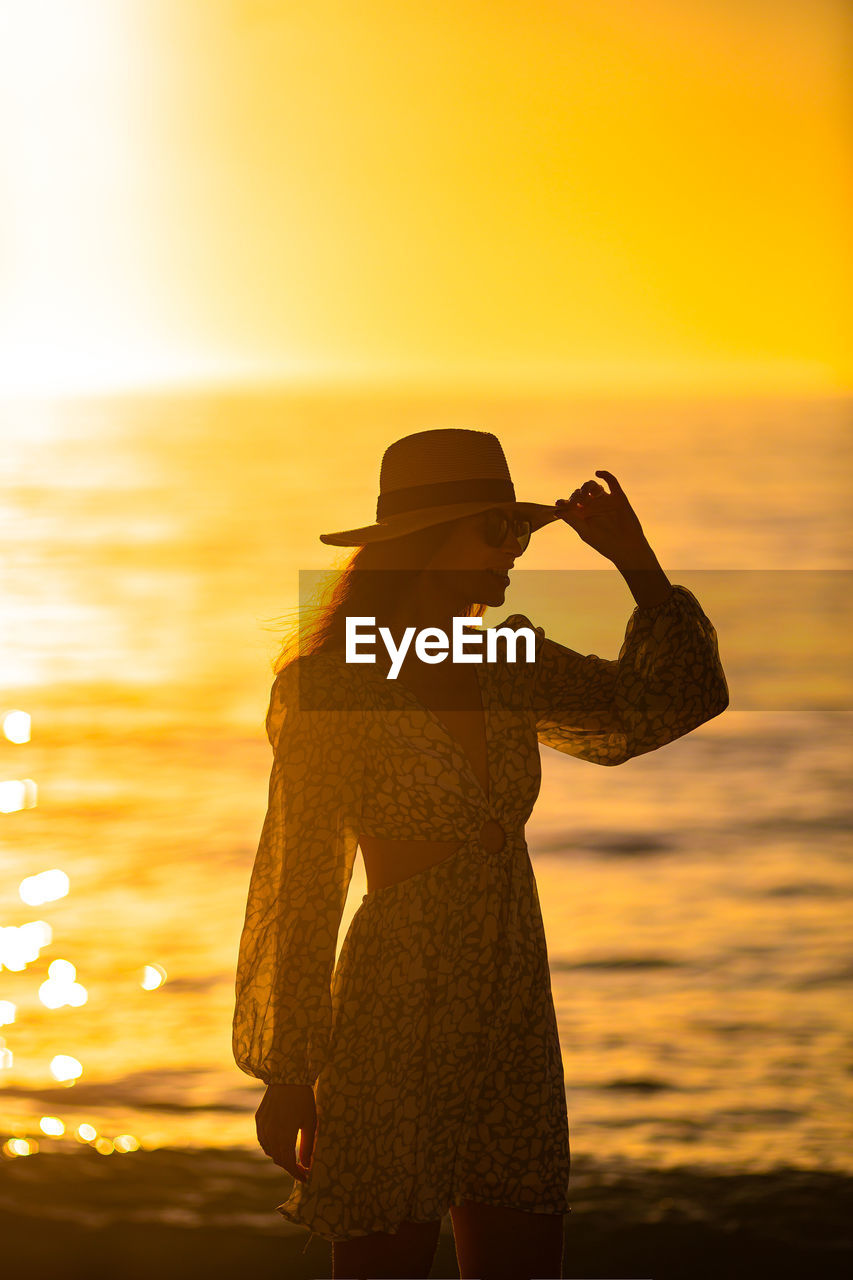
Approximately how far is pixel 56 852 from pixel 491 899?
838 centimetres

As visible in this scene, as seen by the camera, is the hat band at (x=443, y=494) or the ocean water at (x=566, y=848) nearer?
the hat band at (x=443, y=494)

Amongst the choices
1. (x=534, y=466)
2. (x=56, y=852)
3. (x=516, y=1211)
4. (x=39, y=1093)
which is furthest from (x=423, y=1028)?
(x=534, y=466)

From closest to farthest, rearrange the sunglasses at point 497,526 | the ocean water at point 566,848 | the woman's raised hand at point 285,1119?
the woman's raised hand at point 285,1119
the sunglasses at point 497,526
the ocean water at point 566,848

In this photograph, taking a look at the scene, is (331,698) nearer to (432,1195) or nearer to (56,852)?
(432,1195)

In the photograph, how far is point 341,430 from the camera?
67.9m

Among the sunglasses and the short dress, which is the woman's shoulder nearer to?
the short dress

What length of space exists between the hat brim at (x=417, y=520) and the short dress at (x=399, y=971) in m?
0.17

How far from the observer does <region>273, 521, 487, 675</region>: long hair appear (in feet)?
7.93

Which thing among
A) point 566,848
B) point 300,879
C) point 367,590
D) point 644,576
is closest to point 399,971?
point 300,879

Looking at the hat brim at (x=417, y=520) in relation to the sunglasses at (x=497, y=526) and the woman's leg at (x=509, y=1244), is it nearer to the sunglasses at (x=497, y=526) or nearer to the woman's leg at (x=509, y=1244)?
the sunglasses at (x=497, y=526)

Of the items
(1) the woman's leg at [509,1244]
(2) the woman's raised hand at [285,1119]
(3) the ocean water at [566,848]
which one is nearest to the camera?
(2) the woman's raised hand at [285,1119]

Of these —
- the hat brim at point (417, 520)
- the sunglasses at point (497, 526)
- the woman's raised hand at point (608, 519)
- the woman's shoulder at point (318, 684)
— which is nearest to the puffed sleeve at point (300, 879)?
the woman's shoulder at point (318, 684)

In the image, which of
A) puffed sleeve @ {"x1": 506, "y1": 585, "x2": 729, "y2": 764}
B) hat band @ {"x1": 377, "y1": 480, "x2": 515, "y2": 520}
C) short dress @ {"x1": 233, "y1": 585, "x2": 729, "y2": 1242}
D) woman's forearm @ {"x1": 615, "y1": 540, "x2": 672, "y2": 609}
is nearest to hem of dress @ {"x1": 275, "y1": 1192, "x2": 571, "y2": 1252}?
short dress @ {"x1": 233, "y1": 585, "x2": 729, "y2": 1242}

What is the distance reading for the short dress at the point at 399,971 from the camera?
7.37 feet
